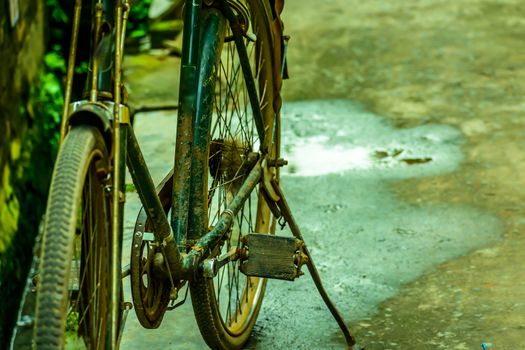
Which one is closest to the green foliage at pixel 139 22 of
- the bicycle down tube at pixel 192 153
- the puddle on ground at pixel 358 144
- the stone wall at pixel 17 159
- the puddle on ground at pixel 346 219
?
A: the stone wall at pixel 17 159

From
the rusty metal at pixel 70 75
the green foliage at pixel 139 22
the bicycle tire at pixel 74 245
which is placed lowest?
the bicycle tire at pixel 74 245

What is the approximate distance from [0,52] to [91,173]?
2.76 meters

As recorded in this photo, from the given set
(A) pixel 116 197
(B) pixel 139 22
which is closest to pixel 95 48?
(A) pixel 116 197

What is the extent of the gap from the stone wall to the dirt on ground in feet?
4.90

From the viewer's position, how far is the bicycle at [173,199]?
6.95 ft

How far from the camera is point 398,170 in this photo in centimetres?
494

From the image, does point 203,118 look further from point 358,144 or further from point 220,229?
point 358,144

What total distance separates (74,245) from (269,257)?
42.6 inches

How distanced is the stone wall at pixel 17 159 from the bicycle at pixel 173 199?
133cm

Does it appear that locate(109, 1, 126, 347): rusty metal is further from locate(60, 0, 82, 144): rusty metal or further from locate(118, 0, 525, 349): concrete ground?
locate(118, 0, 525, 349): concrete ground

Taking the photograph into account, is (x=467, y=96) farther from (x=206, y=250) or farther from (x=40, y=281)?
(x=40, y=281)

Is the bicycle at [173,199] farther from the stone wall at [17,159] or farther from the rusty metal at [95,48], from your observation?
the stone wall at [17,159]

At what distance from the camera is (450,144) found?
203 inches

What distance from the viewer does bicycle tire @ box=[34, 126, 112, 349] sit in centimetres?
202
